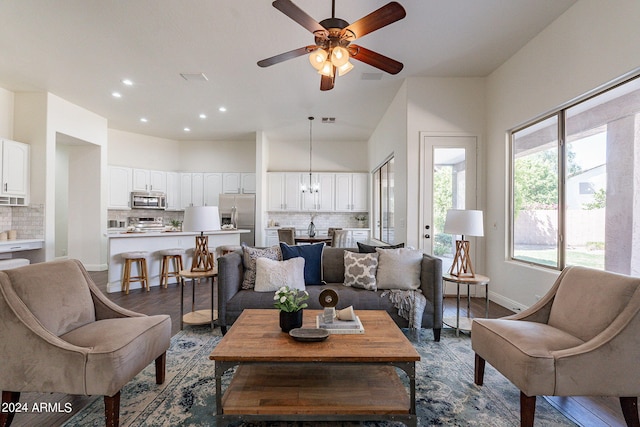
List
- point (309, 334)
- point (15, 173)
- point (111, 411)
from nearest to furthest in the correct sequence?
point (111, 411) < point (309, 334) < point (15, 173)

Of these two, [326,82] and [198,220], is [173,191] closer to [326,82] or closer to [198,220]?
[198,220]

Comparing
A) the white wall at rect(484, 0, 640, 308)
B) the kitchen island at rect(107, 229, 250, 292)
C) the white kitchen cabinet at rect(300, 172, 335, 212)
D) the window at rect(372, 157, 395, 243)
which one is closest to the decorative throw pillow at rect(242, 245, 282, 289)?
the kitchen island at rect(107, 229, 250, 292)

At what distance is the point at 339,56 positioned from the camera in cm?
230

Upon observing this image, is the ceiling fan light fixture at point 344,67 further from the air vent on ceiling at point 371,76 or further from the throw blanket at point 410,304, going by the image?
the air vent on ceiling at point 371,76

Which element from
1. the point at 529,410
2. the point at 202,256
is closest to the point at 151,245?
the point at 202,256

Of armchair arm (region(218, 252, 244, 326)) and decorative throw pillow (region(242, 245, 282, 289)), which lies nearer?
armchair arm (region(218, 252, 244, 326))

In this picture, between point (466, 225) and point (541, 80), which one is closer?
point (466, 225)

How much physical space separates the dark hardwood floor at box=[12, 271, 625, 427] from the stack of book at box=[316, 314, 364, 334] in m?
1.34

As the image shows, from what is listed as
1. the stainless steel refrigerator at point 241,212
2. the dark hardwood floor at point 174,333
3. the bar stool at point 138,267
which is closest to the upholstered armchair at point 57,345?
the dark hardwood floor at point 174,333

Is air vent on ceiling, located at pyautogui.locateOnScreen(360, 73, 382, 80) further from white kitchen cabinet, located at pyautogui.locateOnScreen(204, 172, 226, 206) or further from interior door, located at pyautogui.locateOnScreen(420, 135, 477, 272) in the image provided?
white kitchen cabinet, located at pyautogui.locateOnScreen(204, 172, 226, 206)

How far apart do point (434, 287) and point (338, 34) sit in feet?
7.77

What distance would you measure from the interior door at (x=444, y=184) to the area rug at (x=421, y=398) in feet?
6.68

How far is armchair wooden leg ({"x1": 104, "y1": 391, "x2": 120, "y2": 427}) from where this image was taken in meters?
1.64

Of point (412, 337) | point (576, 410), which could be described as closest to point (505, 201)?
point (412, 337)
